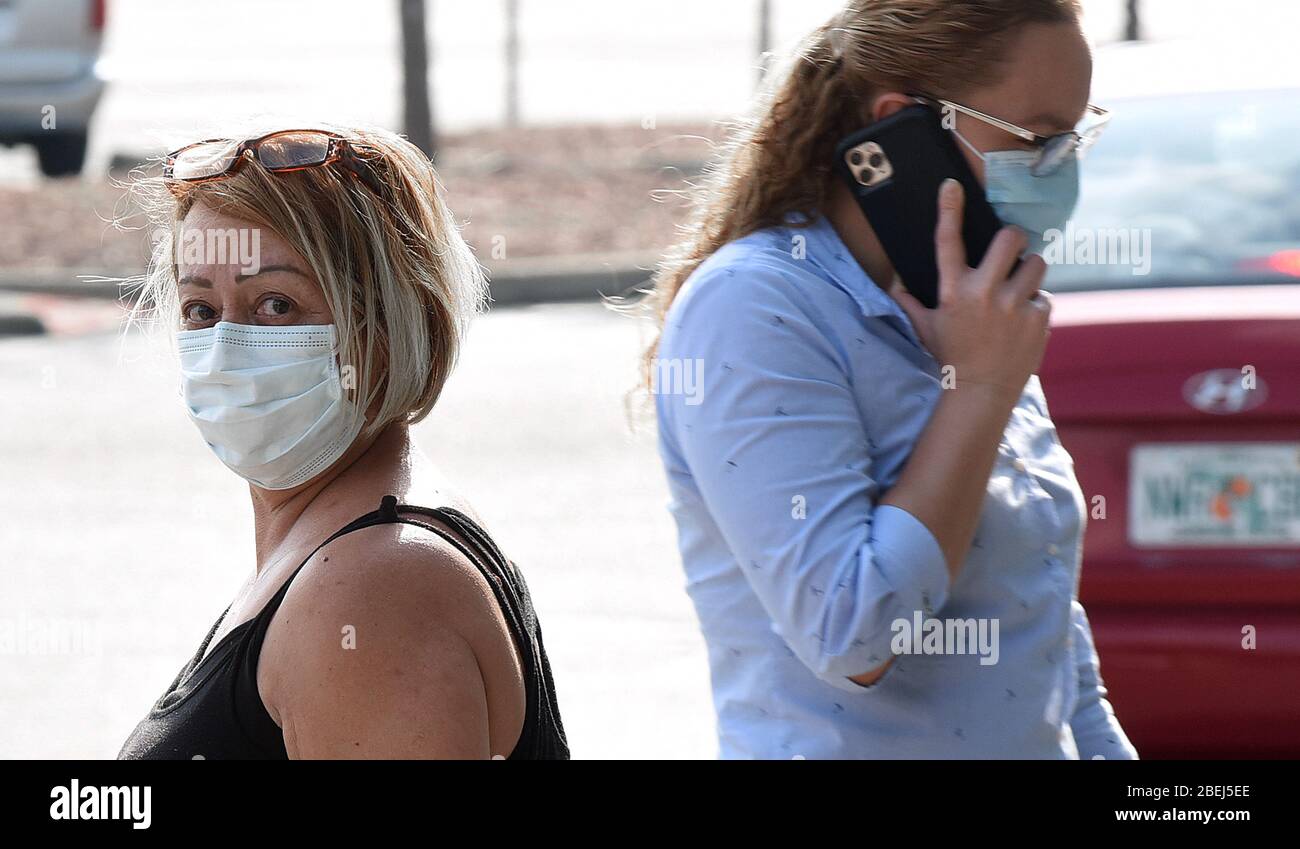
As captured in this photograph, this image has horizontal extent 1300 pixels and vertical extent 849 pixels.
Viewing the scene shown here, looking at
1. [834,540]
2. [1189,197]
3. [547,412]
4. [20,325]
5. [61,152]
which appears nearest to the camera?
[834,540]

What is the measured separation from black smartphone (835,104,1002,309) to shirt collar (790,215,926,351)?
0.04 m

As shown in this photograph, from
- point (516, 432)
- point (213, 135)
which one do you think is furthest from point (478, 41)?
point (213, 135)

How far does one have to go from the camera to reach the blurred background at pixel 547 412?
11.7 feet

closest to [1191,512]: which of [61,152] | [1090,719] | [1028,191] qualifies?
[1090,719]

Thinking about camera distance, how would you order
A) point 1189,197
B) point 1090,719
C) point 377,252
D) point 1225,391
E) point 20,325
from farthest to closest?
point 20,325
point 1189,197
point 1225,391
point 1090,719
point 377,252

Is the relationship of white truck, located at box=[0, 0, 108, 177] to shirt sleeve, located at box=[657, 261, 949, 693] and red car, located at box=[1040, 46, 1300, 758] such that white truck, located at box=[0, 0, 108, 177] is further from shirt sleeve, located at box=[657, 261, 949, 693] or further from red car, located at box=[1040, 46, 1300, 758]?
shirt sleeve, located at box=[657, 261, 949, 693]

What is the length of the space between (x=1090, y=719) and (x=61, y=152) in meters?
13.4

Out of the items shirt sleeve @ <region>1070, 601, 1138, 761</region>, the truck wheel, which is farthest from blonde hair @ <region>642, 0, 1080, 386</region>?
the truck wheel

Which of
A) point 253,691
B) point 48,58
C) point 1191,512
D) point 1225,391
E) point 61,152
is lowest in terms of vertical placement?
point 61,152

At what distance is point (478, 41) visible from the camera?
32.5 m

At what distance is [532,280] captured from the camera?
40.3ft

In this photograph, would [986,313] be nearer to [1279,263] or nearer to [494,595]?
[494,595]

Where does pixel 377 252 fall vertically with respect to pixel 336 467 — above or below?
above

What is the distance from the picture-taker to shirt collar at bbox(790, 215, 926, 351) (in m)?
1.92
